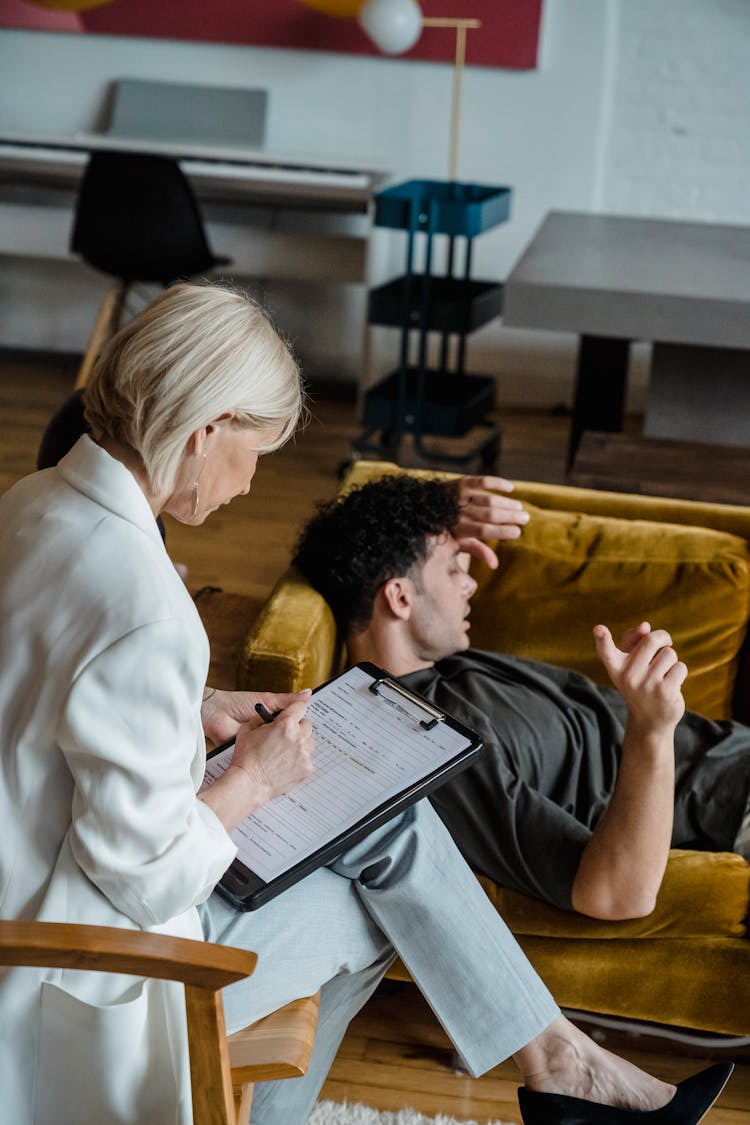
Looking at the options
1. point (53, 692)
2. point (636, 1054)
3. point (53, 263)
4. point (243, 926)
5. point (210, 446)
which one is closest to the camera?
point (53, 692)

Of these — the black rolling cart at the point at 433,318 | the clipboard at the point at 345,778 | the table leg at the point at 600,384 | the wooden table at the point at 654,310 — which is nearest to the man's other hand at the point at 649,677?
the clipboard at the point at 345,778

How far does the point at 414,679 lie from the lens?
202cm

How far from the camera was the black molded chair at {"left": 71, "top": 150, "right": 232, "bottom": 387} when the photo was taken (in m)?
4.55

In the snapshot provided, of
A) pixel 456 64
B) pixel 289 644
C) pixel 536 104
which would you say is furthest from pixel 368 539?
pixel 536 104

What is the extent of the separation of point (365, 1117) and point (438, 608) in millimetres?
759

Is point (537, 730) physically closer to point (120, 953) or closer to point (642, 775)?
point (642, 775)

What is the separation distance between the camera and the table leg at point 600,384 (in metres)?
4.14

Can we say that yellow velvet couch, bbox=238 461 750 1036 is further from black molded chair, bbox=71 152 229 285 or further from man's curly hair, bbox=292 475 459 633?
black molded chair, bbox=71 152 229 285

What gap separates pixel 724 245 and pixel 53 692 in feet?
12.1

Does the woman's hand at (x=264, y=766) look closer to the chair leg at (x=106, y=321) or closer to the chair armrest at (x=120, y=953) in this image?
the chair armrest at (x=120, y=953)

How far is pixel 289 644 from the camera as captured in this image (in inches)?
78.0

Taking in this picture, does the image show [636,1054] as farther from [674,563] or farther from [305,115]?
[305,115]

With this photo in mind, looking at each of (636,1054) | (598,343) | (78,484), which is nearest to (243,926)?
(78,484)

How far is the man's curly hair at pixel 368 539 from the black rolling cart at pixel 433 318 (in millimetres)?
2061
